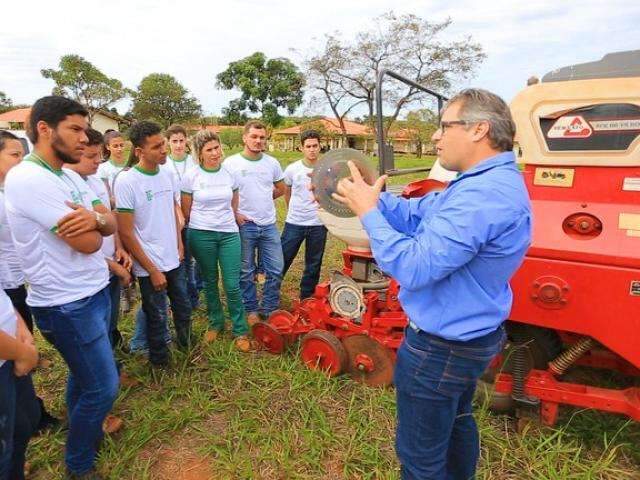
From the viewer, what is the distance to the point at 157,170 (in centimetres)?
298

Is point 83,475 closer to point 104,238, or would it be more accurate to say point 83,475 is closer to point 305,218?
point 104,238

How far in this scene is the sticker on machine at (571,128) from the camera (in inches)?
85.7

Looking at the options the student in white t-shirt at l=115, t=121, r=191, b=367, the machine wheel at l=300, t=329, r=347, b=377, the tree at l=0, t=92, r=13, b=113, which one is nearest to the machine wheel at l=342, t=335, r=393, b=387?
the machine wheel at l=300, t=329, r=347, b=377

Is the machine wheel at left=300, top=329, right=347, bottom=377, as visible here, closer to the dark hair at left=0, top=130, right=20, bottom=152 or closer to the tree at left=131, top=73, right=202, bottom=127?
the dark hair at left=0, top=130, right=20, bottom=152

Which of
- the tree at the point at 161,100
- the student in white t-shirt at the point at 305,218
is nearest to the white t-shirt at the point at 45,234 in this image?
the student in white t-shirt at the point at 305,218

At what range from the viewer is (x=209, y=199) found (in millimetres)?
3523

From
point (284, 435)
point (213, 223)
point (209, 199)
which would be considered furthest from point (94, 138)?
point (284, 435)

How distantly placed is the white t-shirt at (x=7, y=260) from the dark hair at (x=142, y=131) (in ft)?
2.66

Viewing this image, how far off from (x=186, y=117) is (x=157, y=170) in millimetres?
50392

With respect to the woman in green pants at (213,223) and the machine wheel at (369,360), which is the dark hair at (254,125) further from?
the machine wheel at (369,360)

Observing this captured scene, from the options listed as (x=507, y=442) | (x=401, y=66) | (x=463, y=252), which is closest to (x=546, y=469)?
(x=507, y=442)

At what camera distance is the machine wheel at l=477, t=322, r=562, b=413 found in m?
2.45

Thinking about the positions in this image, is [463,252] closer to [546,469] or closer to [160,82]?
[546,469]

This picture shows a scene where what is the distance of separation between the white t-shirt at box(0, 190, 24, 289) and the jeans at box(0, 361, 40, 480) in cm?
90
